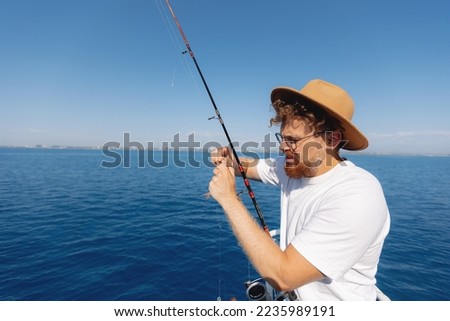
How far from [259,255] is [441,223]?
70.4ft

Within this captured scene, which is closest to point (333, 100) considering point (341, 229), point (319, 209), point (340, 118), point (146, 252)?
point (340, 118)

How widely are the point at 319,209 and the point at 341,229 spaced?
299 millimetres

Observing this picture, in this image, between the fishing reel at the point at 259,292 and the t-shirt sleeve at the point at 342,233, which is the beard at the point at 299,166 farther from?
the fishing reel at the point at 259,292

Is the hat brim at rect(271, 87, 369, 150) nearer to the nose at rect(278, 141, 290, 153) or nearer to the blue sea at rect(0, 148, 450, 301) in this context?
the nose at rect(278, 141, 290, 153)

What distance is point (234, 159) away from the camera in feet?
14.3

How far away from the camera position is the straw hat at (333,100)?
92.0 inches

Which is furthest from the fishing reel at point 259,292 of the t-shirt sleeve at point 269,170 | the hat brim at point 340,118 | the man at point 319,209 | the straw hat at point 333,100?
the straw hat at point 333,100

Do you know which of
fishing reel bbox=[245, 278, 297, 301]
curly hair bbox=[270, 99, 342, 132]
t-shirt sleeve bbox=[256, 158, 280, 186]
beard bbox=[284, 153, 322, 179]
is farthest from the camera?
t-shirt sleeve bbox=[256, 158, 280, 186]

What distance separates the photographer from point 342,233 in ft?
5.83

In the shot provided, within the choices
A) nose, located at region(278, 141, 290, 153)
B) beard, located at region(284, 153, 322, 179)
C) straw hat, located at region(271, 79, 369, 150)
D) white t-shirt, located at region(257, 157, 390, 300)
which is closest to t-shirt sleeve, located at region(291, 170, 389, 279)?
white t-shirt, located at region(257, 157, 390, 300)

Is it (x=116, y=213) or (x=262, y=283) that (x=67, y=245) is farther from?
(x=262, y=283)

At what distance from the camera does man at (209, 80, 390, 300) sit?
1.79m

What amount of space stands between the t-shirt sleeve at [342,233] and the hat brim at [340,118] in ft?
2.67
